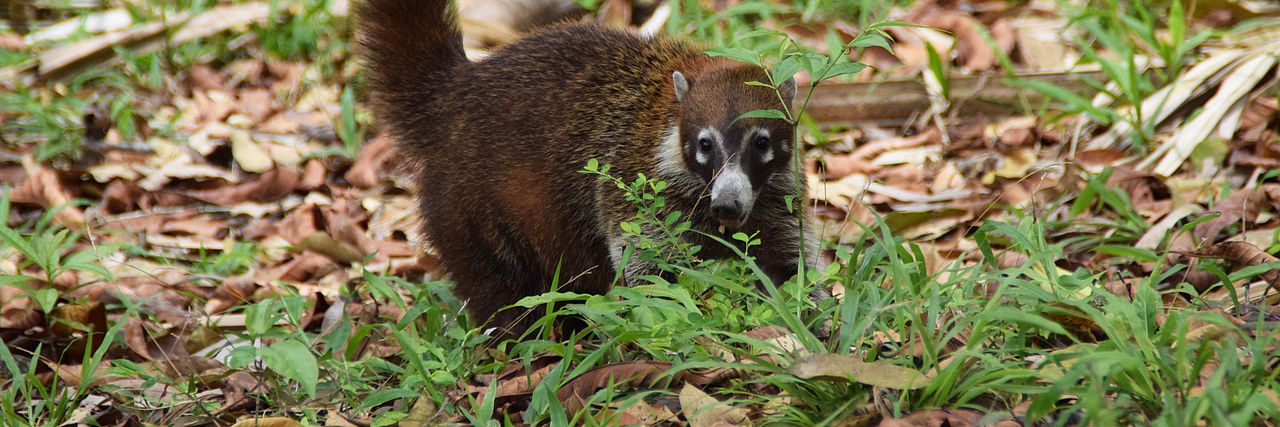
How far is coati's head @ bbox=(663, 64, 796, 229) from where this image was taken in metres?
3.31

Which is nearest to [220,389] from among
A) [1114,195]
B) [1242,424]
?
[1242,424]

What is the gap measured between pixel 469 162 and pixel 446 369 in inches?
41.6

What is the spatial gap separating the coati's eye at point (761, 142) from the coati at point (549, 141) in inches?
0.7

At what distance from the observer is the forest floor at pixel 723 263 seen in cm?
258

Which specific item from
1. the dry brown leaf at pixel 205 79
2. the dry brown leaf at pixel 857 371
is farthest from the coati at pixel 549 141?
the dry brown leaf at pixel 205 79

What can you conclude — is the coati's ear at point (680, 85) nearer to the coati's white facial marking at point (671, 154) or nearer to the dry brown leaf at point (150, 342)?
the coati's white facial marking at point (671, 154)

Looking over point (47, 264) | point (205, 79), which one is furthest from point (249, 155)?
point (47, 264)

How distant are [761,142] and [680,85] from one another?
34 cm

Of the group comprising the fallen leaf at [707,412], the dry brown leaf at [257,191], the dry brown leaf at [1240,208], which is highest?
the fallen leaf at [707,412]

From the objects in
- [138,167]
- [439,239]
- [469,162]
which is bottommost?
[138,167]

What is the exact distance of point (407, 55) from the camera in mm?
4039

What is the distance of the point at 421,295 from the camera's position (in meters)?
3.99

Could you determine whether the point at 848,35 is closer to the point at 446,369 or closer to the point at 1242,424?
the point at 446,369

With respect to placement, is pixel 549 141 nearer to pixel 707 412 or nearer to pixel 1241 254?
pixel 707 412
